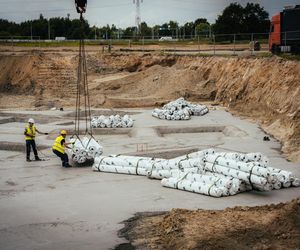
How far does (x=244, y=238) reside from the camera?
10992 mm

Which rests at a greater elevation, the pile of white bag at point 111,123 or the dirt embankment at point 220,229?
the pile of white bag at point 111,123

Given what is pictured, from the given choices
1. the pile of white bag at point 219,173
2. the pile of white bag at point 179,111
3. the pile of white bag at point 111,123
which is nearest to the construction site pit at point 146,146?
the pile of white bag at point 219,173

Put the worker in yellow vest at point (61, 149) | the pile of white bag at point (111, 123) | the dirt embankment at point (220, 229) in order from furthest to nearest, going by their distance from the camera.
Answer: the pile of white bag at point (111, 123) < the worker in yellow vest at point (61, 149) < the dirt embankment at point (220, 229)

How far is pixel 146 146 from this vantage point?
874 inches

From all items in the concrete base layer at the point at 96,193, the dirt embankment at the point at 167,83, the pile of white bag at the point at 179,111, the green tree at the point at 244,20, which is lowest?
the concrete base layer at the point at 96,193

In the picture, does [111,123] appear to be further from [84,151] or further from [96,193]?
[96,193]

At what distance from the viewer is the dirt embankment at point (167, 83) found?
96.4 feet

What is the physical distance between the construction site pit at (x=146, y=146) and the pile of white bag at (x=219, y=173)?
0.31 m

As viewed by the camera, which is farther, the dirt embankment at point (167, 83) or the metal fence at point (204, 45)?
the metal fence at point (204, 45)

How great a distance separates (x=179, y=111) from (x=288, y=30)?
35.2ft

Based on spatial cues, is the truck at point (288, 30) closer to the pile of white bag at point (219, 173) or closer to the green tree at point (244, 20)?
the pile of white bag at point (219, 173)

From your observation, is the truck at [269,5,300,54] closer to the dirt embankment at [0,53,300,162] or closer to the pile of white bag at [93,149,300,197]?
the dirt embankment at [0,53,300,162]

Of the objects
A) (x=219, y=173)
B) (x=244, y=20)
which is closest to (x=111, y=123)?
(x=219, y=173)

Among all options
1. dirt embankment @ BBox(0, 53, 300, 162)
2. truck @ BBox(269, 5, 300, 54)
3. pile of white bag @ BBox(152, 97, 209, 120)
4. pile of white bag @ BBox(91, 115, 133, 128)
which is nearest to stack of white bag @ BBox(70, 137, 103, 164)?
dirt embankment @ BBox(0, 53, 300, 162)
